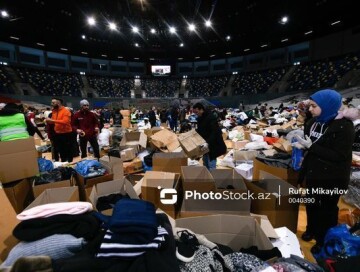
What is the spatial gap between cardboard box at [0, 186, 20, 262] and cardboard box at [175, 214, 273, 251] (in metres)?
1.04

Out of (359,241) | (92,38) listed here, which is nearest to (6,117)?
(359,241)

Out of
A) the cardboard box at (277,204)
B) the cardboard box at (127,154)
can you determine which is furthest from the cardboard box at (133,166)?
the cardboard box at (277,204)

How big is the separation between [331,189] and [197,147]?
1.81 metres

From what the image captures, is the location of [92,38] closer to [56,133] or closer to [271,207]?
[56,133]

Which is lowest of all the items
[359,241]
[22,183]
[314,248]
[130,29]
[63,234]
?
[314,248]

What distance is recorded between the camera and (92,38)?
21.2m

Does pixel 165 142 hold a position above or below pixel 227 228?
above

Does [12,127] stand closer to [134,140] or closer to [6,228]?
[6,228]

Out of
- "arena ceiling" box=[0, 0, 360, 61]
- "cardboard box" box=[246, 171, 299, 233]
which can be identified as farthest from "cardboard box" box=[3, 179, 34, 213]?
"arena ceiling" box=[0, 0, 360, 61]

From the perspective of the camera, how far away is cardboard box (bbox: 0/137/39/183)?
→ 2.45 metres

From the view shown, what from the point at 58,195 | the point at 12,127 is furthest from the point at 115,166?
the point at 12,127

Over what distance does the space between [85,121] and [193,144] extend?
255 cm

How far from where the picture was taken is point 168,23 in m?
18.3

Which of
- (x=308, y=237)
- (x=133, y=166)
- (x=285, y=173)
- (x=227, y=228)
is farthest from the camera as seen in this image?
(x=133, y=166)
